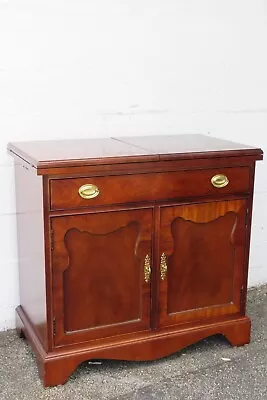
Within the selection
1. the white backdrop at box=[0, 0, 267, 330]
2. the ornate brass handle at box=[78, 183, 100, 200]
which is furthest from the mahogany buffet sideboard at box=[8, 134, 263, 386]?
the white backdrop at box=[0, 0, 267, 330]

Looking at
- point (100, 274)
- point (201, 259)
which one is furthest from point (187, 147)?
point (100, 274)

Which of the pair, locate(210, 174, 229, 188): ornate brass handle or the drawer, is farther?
locate(210, 174, 229, 188): ornate brass handle

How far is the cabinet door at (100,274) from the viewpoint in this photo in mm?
1951

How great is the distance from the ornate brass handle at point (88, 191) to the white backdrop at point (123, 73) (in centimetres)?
54

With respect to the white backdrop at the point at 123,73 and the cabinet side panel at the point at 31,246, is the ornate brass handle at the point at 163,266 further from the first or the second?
the white backdrop at the point at 123,73

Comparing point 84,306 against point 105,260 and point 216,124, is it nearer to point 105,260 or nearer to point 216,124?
point 105,260

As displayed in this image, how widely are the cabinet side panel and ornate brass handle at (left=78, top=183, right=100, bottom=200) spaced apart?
14 centimetres

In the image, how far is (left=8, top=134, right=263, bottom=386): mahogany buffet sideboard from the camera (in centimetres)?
193

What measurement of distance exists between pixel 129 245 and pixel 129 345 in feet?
1.22

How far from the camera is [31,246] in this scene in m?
2.11

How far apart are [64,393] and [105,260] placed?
48cm

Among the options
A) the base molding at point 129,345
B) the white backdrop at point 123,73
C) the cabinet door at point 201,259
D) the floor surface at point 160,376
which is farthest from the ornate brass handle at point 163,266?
the white backdrop at point 123,73

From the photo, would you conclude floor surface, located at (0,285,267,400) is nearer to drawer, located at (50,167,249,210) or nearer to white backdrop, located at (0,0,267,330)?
white backdrop, located at (0,0,267,330)

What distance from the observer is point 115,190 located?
1.96m
